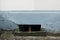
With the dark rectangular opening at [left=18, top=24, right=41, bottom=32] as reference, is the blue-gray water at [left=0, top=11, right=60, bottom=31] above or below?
above

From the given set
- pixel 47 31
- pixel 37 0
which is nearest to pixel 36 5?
pixel 37 0

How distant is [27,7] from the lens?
1308 millimetres

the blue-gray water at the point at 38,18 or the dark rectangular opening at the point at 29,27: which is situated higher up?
the blue-gray water at the point at 38,18

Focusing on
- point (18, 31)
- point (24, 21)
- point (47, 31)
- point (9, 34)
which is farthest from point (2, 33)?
point (47, 31)

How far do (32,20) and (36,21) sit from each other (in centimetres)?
5

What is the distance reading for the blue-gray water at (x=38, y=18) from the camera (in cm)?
126

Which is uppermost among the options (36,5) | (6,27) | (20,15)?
(36,5)

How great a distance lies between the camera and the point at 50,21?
4.17ft

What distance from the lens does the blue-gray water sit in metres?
1.26

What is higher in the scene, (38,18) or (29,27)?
(38,18)

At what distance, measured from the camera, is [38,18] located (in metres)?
1.28

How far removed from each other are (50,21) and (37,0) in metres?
0.31

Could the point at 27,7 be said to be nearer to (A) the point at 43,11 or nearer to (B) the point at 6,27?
(A) the point at 43,11

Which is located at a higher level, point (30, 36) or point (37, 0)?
point (37, 0)
